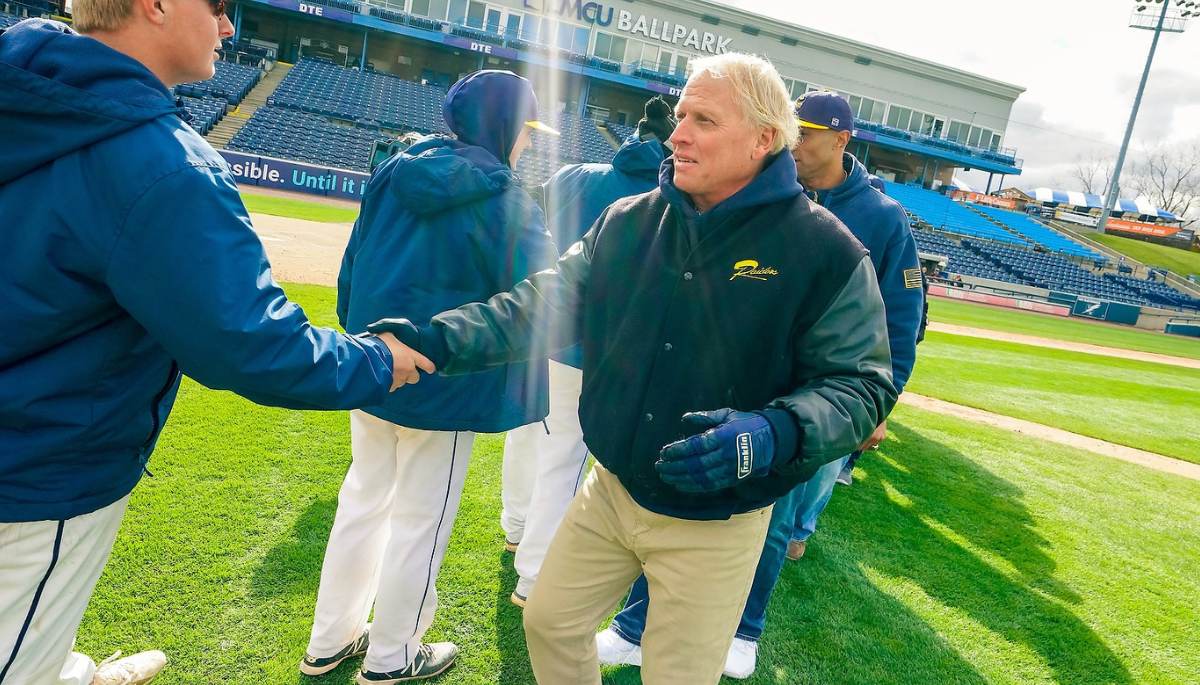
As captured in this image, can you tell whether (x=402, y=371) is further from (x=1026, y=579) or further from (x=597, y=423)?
(x=1026, y=579)

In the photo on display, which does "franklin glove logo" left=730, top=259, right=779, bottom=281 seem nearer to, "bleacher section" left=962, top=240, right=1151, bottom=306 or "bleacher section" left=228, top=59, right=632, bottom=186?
"bleacher section" left=228, top=59, right=632, bottom=186

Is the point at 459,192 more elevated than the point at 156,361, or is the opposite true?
the point at 459,192

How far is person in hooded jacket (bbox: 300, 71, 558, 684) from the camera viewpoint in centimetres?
242

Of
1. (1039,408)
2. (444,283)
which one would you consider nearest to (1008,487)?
(1039,408)

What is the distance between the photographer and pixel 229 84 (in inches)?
1132

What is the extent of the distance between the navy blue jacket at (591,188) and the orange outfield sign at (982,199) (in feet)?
179

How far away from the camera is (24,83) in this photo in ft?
4.38

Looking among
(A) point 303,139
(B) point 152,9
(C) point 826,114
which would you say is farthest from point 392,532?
(A) point 303,139

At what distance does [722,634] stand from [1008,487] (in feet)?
17.7

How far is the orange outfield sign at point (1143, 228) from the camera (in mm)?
53156

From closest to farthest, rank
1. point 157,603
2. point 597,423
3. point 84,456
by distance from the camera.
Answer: point 84,456
point 597,423
point 157,603

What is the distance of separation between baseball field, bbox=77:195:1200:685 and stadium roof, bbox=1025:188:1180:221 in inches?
2445

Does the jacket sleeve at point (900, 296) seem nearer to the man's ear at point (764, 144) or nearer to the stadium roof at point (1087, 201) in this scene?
the man's ear at point (764, 144)

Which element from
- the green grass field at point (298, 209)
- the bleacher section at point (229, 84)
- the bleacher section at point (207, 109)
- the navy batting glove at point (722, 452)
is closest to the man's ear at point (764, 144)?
the navy batting glove at point (722, 452)
